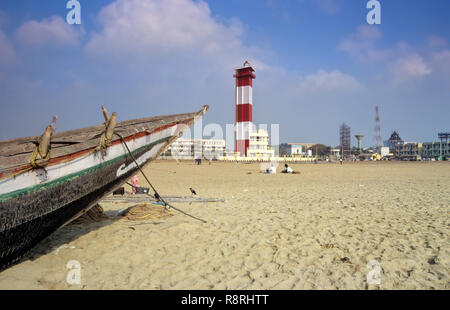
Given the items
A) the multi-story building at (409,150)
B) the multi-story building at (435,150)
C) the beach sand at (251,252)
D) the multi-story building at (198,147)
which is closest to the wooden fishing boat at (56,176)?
the beach sand at (251,252)

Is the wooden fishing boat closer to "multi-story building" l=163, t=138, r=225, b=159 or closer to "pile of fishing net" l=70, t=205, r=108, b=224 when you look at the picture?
"pile of fishing net" l=70, t=205, r=108, b=224

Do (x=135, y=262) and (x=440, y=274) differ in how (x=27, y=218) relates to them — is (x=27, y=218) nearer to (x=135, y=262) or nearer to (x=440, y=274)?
(x=135, y=262)

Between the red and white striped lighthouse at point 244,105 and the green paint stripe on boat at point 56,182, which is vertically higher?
the red and white striped lighthouse at point 244,105

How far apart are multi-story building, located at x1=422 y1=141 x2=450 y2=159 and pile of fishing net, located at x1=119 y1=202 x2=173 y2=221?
10237cm

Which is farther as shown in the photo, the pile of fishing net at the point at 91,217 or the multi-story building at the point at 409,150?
the multi-story building at the point at 409,150

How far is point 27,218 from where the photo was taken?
331cm

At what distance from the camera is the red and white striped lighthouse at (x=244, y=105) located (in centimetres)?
6469

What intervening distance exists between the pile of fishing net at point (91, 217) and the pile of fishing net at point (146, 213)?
467 millimetres

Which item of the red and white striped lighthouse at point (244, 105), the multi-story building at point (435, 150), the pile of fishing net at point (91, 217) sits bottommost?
the pile of fishing net at point (91, 217)

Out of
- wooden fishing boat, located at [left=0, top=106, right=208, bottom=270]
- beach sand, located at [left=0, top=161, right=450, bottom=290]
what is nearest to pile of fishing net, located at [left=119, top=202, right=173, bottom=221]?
beach sand, located at [left=0, top=161, right=450, bottom=290]

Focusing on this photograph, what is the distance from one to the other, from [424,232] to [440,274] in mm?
1914

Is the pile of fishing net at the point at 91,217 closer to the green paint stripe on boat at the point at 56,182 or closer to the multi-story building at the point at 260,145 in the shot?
the green paint stripe on boat at the point at 56,182

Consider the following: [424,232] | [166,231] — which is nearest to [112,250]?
[166,231]
